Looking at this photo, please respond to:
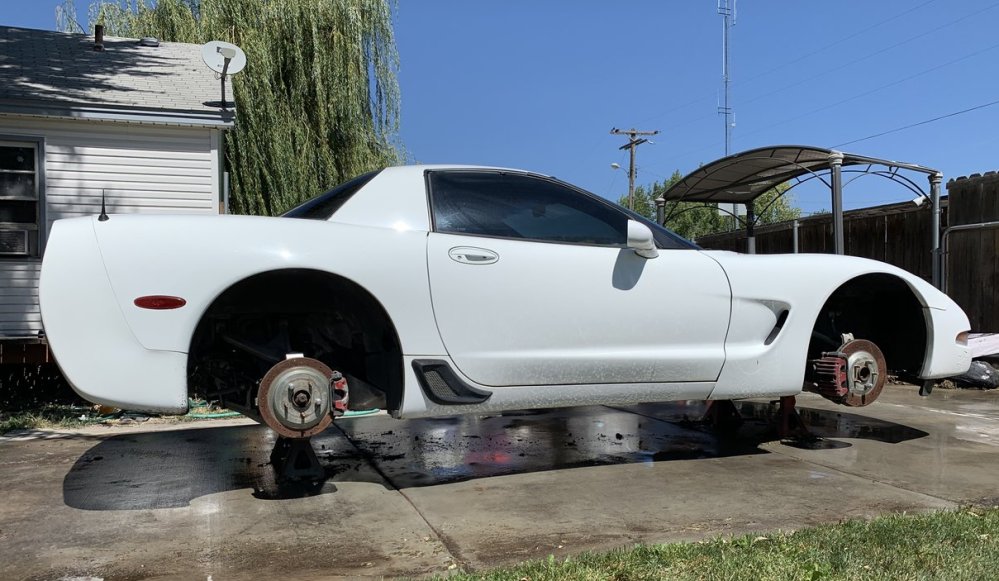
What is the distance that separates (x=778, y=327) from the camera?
4.69m

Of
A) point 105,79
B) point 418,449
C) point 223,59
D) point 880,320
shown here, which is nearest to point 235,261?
point 418,449

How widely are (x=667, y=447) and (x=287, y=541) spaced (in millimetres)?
2843

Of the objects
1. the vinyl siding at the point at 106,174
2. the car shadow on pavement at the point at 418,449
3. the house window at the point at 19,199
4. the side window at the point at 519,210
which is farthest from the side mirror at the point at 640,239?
the house window at the point at 19,199

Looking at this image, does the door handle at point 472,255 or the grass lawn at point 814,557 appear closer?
the grass lawn at point 814,557

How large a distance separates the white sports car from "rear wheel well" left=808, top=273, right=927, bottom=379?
0.25 metres

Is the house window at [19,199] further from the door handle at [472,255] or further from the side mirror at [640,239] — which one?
the side mirror at [640,239]

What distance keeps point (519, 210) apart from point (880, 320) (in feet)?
9.60

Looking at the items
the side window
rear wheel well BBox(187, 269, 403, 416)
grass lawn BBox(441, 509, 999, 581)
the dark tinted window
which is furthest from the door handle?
grass lawn BBox(441, 509, 999, 581)

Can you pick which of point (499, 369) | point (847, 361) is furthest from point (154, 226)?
point (847, 361)

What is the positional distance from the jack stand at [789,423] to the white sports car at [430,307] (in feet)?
2.38

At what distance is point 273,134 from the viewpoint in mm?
13594

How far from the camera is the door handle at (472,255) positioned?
13.0ft

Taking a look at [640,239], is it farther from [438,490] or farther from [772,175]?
[772,175]

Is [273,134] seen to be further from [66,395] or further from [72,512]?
[72,512]
